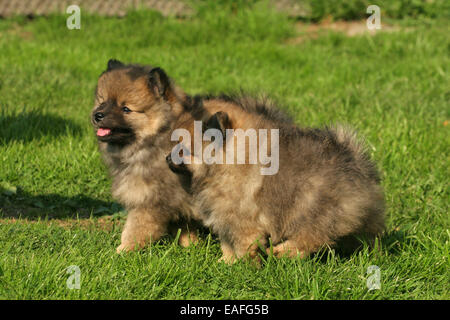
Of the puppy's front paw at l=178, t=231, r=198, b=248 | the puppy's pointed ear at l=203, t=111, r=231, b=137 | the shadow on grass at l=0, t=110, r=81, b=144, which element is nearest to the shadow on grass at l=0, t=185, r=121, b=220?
the puppy's front paw at l=178, t=231, r=198, b=248

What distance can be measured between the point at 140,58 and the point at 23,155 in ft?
10.2

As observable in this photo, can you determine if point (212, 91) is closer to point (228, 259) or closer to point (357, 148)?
point (357, 148)

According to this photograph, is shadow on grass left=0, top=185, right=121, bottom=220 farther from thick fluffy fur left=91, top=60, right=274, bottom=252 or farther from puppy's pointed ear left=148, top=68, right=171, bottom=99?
puppy's pointed ear left=148, top=68, right=171, bottom=99

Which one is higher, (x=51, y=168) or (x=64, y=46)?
(x=64, y=46)

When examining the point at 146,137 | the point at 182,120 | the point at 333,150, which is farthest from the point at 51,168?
the point at 333,150

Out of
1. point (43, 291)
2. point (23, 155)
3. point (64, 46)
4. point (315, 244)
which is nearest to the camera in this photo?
point (43, 291)

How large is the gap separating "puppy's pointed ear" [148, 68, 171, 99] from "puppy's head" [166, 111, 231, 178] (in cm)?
42

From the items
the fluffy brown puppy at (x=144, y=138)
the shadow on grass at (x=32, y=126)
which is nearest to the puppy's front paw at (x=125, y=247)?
the fluffy brown puppy at (x=144, y=138)

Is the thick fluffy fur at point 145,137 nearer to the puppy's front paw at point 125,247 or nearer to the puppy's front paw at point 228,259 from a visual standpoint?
the puppy's front paw at point 125,247

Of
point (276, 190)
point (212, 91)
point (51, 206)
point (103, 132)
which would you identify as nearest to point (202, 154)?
point (276, 190)

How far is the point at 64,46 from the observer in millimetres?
8461

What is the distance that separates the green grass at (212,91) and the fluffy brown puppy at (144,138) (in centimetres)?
21

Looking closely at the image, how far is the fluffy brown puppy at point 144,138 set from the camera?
3781 mm
